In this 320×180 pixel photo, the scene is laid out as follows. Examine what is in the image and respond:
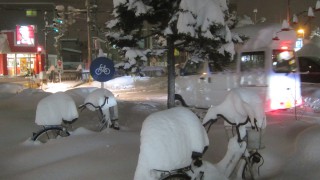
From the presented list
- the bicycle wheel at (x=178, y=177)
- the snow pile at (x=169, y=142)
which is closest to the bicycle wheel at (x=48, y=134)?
the snow pile at (x=169, y=142)

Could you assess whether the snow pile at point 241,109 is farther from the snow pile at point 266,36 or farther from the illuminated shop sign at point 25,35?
the illuminated shop sign at point 25,35

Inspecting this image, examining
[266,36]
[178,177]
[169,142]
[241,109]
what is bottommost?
[178,177]

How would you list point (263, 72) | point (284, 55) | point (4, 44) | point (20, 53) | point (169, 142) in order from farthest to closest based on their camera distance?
point (20, 53)
point (4, 44)
point (284, 55)
point (263, 72)
point (169, 142)

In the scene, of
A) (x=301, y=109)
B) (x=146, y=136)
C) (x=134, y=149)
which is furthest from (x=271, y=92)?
(x=146, y=136)

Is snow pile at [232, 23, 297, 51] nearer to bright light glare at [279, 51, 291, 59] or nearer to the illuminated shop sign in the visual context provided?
bright light glare at [279, 51, 291, 59]

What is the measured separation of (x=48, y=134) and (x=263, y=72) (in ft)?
19.2

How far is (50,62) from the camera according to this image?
56.1 metres

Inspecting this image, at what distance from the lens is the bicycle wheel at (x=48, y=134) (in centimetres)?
729

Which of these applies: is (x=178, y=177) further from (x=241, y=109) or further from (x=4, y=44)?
(x=4, y=44)

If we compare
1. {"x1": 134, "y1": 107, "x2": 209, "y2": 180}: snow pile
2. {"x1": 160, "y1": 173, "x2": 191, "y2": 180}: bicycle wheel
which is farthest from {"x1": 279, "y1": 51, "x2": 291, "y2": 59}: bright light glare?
{"x1": 160, "y1": 173, "x2": 191, "y2": 180}: bicycle wheel

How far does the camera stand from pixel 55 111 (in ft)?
23.9

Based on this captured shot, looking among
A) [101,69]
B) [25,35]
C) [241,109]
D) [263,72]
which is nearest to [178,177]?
[241,109]

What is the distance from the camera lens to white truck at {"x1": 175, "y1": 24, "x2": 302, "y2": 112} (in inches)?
421

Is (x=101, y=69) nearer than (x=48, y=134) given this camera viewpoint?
No
